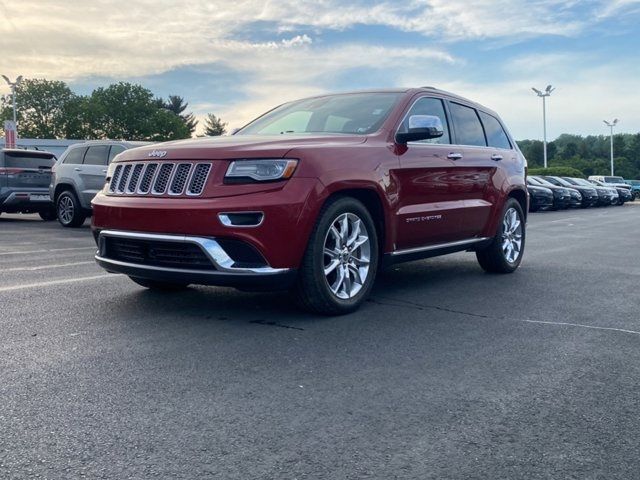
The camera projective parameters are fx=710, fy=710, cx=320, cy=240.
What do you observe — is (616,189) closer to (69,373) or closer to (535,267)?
(535,267)

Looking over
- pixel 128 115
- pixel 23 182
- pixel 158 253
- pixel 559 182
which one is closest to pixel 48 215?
pixel 23 182

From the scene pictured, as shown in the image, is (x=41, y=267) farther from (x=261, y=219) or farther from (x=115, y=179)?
(x=261, y=219)

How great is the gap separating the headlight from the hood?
46 mm

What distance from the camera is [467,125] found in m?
7.02

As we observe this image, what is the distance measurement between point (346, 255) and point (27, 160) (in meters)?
12.9

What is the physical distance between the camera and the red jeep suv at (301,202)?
4.55m

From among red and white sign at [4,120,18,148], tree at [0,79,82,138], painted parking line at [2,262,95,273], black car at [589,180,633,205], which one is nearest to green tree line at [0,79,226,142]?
tree at [0,79,82,138]

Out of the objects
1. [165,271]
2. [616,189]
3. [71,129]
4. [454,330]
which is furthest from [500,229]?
[71,129]

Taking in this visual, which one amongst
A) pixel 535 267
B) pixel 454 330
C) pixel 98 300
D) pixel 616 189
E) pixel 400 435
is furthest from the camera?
pixel 616 189

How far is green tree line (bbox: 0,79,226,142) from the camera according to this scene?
87.6 m

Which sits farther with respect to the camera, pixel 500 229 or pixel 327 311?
pixel 500 229

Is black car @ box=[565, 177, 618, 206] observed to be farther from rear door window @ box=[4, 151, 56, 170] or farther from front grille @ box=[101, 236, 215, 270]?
front grille @ box=[101, 236, 215, 270]

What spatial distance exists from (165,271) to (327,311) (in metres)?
1.14

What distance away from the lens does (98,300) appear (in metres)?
5.48
